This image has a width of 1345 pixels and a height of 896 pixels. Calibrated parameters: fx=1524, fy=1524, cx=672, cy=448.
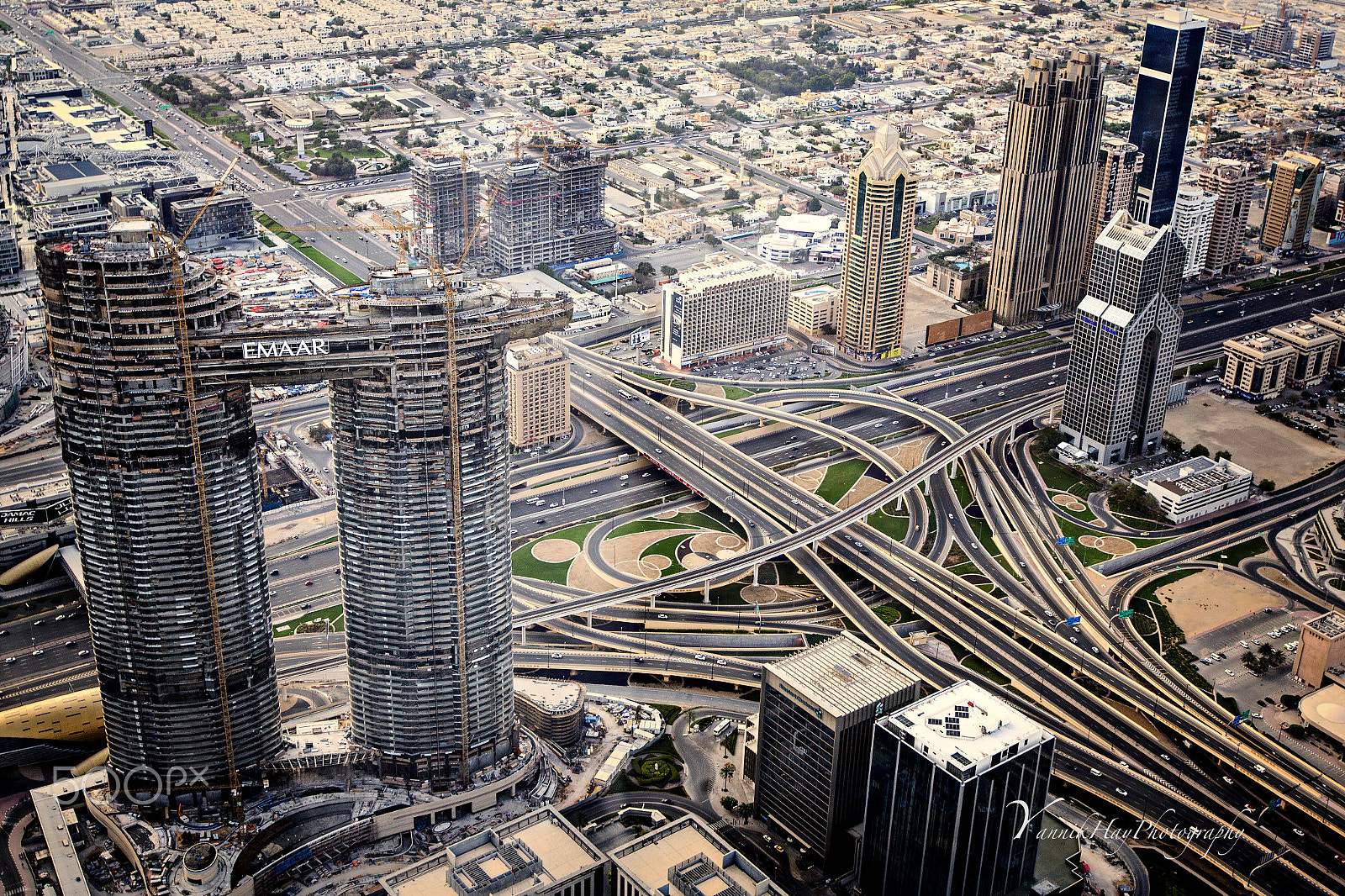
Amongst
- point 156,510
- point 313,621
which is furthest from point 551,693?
point 156,510

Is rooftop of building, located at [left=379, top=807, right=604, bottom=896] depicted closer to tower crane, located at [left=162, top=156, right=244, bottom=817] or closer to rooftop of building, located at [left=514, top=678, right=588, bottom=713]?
tower crane, located at [left=162, top=156, right=244, bottom=817]

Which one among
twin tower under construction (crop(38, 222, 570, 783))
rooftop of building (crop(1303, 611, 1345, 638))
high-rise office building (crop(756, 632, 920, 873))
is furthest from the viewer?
rooftop of building (crop(1303, 611, 1345, 638))

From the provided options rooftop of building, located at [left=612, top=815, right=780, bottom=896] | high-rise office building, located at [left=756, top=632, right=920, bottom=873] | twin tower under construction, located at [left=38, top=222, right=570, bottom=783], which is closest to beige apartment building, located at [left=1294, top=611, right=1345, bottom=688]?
high-rise office building, located at [left=756, top=632, right=920, bottom=873]

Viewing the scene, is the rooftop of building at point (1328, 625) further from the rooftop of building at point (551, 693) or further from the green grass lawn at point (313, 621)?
the green grass lawn at point (313, 621)

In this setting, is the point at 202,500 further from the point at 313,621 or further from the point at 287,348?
the point at 313,621

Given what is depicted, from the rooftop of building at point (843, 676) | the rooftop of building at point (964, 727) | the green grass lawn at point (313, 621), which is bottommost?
the green grass lawn at point (313, 621)

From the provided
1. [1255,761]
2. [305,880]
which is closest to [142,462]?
[305,880]

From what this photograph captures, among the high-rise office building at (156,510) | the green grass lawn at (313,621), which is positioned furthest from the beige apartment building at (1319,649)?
the high-rise office building at (156,510)
